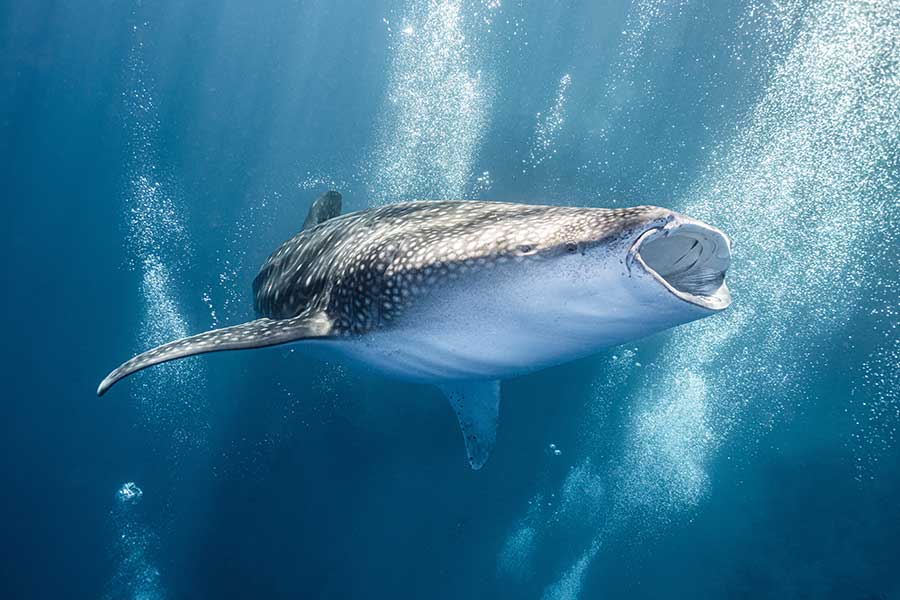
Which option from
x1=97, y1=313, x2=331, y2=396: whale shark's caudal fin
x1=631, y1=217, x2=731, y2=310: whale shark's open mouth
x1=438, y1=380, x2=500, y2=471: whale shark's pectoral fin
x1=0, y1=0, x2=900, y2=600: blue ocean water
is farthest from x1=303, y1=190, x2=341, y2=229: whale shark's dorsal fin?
x1=0, y1=0, x2=900, y2=600: blue ocean water

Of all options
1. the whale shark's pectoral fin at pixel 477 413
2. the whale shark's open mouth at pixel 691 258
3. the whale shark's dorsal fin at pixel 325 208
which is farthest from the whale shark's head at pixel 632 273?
the whale shark's dorsal fin at pixel 325 208

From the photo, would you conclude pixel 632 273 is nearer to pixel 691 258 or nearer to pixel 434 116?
pixel 691 258

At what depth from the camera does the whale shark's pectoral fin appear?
521cm

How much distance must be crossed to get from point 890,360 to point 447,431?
1342cm

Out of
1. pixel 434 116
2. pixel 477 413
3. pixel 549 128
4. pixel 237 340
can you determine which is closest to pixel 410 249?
pixel 237 340

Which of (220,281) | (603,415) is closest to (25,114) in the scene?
(220,281)

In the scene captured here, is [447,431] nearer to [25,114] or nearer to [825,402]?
[825,402]

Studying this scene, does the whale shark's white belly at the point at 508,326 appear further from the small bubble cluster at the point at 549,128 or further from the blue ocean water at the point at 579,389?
the small bubble cluster at the point at 549,128

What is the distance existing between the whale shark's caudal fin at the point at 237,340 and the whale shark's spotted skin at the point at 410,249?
15 centimetres

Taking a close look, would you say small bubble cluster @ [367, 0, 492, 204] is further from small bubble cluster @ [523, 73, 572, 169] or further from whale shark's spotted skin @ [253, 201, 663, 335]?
whale shark's spotted skin @ [253, 201, 663, 335]

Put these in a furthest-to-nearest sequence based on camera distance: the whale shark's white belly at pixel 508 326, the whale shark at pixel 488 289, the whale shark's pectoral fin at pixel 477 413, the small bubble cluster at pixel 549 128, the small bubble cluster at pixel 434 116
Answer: the small bubble cluster at pixel 434 116
the small bubble cluster at pixel 549 128
the whale shark's pectoral fin at pixel 477 413
the whale shark's white belly at pixel 508 326
the whale shark at pixel 488 289

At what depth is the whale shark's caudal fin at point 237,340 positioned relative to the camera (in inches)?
129

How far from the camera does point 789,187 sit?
1320 cm

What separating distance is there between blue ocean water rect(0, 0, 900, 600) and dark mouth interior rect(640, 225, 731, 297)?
9686 millimetres
